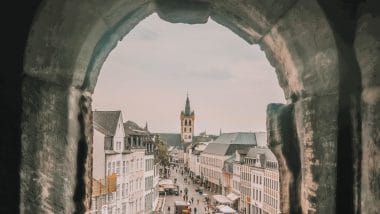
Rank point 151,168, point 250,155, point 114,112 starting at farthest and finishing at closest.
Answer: point 250,155
point 151,168
point 114,112

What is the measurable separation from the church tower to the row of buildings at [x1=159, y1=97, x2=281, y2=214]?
44288 millimetres

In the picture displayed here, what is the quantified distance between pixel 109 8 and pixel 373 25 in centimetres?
187

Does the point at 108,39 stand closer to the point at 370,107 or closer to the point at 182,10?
the point at 182,10

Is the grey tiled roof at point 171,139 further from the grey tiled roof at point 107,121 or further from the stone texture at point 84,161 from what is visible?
the stone texture at point 84,161

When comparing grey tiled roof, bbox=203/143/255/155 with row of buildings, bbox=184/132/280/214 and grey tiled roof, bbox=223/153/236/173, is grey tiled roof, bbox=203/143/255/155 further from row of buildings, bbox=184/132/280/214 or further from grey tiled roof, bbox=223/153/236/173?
grey tiled roof, bbox=223/153/236/173

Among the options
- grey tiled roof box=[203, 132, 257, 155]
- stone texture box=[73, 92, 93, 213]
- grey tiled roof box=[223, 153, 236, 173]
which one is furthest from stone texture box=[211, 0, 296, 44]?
grey tiled roof box=[203, 132, 257, 155]

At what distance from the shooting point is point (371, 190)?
8.96ft

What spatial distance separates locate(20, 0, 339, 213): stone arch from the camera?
279 centimetres

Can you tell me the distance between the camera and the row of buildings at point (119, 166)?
28.9 metres

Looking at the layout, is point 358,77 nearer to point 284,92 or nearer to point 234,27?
point 284,92

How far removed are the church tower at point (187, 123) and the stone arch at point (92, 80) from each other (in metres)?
152

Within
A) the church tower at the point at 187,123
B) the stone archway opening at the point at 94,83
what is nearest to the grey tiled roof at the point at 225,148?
the church tower at the point at 187,123

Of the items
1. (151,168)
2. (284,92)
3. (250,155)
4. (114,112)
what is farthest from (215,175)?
(284,92)

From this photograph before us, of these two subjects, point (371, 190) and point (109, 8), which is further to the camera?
point (109, 8)
